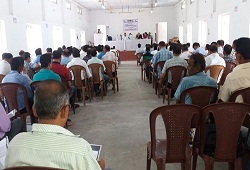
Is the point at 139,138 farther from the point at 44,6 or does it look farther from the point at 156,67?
the point at 44,6

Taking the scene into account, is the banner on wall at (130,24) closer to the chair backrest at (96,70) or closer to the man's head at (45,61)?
the chair backrest at (96,70)

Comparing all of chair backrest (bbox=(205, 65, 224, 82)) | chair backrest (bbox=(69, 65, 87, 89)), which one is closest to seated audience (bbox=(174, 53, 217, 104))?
chair backrest (bbox=(205, 65, 224, 82))

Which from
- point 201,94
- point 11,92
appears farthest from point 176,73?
point 11,92

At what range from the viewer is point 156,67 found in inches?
229

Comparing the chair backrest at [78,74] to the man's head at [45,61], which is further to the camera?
the chair backrest at [78,74]

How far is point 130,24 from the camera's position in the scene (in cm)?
1809

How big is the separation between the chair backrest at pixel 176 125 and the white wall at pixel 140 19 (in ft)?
53.4

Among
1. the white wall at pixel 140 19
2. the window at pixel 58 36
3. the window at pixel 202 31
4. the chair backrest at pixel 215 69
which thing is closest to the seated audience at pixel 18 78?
the chair backrest at pixel 215 69

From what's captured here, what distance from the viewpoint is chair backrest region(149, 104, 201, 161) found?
192cm

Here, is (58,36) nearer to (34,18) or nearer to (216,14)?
(34,18)

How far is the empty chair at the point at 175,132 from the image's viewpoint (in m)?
1.93

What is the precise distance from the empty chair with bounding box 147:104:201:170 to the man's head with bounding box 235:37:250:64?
0.94 m

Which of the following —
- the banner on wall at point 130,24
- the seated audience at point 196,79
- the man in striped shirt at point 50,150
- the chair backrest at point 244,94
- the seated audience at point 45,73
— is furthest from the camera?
the banner on wall at point 130,24

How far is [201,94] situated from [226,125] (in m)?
0.67
